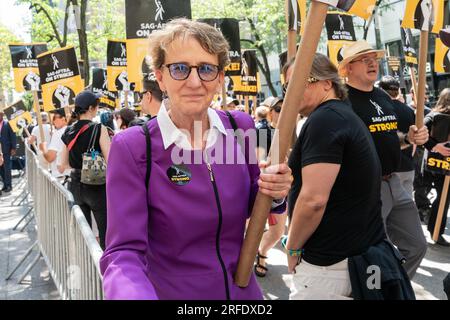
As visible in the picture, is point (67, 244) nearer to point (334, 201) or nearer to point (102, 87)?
point (334, 201)

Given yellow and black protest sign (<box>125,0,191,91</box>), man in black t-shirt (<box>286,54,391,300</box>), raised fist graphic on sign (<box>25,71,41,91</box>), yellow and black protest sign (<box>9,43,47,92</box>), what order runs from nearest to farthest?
man in black t-shirt (<box>286,54,391,300</box>) → yellow and black protest sign (<box>125,0,191,91</box>) → raised fist graphic on sign (<box>25,71,41,91</box>) → yellow and black protest sign (<box>9,43,47,92</box>)

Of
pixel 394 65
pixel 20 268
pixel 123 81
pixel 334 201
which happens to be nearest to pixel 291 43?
pixel 334 201

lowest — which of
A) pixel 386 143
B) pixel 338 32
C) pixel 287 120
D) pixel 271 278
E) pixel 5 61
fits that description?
pixel 271 278

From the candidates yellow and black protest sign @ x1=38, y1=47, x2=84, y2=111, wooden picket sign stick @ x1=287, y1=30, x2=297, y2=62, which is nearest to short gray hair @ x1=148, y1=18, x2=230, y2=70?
wooden picket sign stick @ x1=287, y1=30, x2=297, y2=62

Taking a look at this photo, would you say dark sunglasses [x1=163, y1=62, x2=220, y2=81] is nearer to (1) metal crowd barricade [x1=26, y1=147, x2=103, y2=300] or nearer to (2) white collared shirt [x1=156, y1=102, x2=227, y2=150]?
(2) white collared shirt [x1=156, y1=102, x2=227, y2=150]

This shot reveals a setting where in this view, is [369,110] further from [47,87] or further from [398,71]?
[398,71]

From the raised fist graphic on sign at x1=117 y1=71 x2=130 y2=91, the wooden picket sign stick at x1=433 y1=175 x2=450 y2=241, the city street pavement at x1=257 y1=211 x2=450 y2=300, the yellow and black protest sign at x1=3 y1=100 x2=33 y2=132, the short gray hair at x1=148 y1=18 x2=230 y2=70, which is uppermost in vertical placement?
the short gray hair at x1=148 y1=18 x2=230 y2=70

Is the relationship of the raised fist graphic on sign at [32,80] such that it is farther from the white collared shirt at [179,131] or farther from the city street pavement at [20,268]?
the white collared shirt at [179,131]

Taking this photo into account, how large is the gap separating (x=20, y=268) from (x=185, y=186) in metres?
5.55

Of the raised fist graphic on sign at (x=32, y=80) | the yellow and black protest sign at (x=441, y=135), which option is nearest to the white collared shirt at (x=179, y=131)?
the yellow and black protest sign at (x=441, y=135)

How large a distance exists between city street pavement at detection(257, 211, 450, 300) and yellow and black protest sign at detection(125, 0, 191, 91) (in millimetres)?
2570

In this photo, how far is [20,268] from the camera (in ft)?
21.7

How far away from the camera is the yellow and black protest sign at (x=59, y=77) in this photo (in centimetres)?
838

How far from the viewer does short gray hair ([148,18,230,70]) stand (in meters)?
1.83
